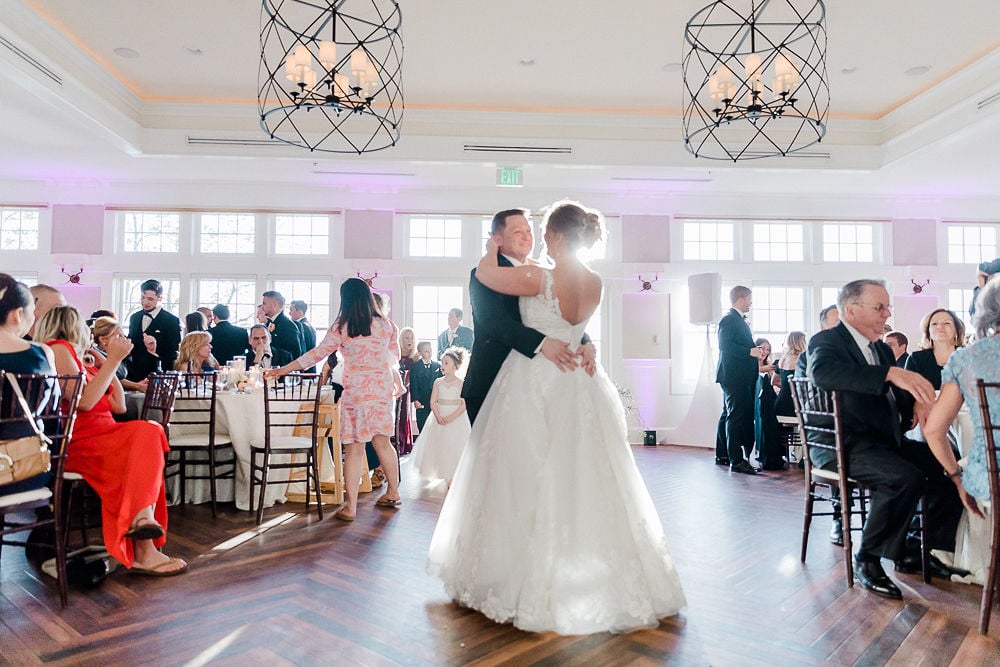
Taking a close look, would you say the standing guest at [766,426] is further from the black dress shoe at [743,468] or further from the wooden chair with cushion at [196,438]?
the wooden chair with cushion at [196,438]

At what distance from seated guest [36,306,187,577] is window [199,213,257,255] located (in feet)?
21.9

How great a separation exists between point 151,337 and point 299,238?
12.3ft

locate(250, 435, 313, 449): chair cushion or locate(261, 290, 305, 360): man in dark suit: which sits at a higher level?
locate(261, 290, 305, 360): man in dark suit

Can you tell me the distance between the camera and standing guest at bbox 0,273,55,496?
8.51 feet

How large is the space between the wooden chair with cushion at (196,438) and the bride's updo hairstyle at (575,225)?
9.07 ft

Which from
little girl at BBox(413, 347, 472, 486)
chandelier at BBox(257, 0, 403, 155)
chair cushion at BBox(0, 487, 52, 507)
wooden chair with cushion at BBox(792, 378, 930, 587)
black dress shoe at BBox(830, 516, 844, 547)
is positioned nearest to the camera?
chair cushion at BBox(0, 487, 52, 507)

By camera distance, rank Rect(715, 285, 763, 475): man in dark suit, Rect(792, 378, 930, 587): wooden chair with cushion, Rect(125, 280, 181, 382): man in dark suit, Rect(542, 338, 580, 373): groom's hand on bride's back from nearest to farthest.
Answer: Rect(542, 338, 580, 373): groom's hand on bride's back < Rect(792, 378, 930, 587): wooden chair with cushion < Rect(125, 280, 181, 382): man in dark suit < Rect(715, 285, 763, 475): man in dark suit

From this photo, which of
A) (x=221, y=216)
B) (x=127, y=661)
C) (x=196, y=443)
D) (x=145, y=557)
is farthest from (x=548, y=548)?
(x=221, y=216)

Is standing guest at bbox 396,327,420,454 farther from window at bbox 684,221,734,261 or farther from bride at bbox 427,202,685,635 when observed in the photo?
window at bbox 684,221,734,261

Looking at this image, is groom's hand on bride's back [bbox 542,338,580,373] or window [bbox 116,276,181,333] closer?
groom's hand on bride's back [bbox 542,338,580,373]

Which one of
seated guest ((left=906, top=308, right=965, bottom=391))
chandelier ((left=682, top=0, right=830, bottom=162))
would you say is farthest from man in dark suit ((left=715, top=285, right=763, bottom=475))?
seated guest ((left=906, top=308, right=965, bottom=391))

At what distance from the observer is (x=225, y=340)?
21.2 ft

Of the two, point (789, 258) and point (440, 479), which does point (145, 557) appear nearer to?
point (440, 479)

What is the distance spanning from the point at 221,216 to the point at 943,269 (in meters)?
10.7
